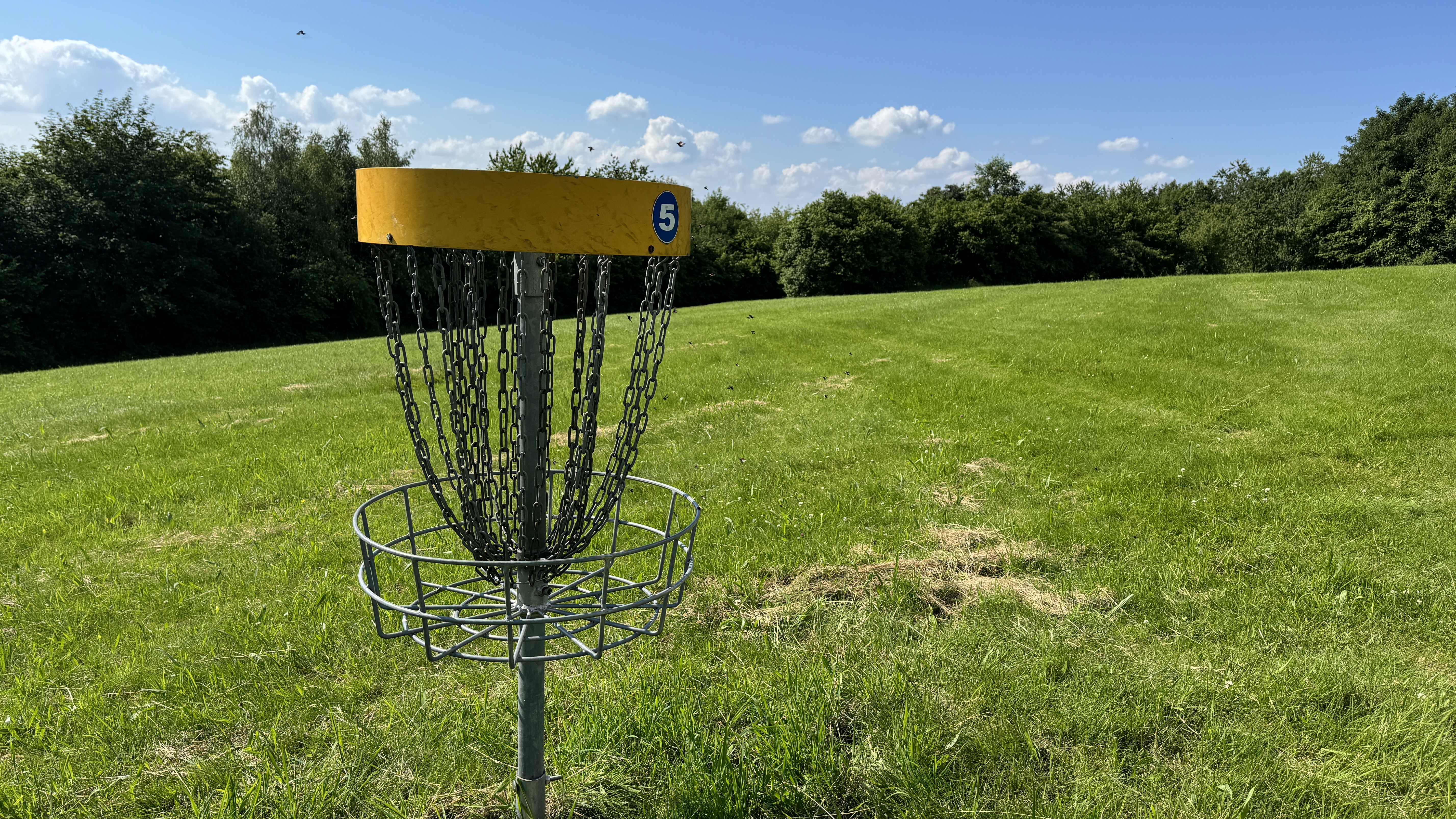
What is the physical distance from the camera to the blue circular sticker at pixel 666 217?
6.28 ft

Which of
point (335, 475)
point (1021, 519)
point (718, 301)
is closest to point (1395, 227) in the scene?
point (718, 301)

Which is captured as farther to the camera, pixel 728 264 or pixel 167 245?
pixel 728 264

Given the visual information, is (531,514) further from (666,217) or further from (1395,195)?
(1395,195)

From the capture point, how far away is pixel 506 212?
1.74 meters

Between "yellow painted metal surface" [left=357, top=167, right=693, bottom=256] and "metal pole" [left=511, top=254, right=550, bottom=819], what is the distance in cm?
25

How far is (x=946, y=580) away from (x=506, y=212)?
12.3 ft

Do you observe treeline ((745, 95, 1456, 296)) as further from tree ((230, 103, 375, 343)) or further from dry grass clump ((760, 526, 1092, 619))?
dry grass clump ((760, 526, 1092, 619))

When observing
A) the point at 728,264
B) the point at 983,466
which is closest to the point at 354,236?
the point at 728,264

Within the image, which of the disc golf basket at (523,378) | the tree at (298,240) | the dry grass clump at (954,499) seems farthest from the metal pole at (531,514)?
the tree at (298,240)

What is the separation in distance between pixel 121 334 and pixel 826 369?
3413 cm

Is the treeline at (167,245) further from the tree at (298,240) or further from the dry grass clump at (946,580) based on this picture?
the dry grass clump at (946,580)

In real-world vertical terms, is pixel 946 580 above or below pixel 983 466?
below

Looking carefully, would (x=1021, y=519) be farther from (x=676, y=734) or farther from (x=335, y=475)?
(x=335, y=475)

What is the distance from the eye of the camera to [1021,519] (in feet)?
18.4
